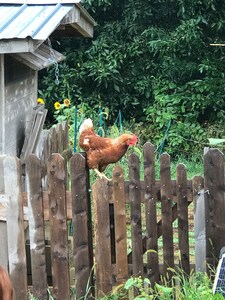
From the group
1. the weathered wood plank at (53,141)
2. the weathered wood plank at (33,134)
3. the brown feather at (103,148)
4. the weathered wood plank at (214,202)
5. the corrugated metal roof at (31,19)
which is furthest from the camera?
the weathered wood plank at (53,141)

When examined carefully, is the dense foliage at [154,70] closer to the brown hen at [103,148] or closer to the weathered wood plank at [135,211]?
the brown hen at [103,148]

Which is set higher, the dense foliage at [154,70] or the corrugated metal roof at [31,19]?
the dense foliage at [154,70]

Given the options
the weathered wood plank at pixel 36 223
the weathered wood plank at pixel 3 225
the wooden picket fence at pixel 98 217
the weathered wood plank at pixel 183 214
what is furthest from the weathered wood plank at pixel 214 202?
the weathered wood plank at pixel 3 225

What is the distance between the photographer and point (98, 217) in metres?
4.90

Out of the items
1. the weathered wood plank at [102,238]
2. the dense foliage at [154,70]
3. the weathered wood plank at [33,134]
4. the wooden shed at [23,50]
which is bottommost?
the weathered wood plank at [102,238]

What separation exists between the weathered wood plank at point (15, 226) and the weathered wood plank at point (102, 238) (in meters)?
0.56

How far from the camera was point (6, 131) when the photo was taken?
19.6ft

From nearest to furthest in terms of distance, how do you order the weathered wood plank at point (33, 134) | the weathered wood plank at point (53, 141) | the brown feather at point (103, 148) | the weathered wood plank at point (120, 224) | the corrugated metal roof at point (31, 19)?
the weathered wood plank at point (120, 224) → the brown feather at point (103, 148) → the corrugated metal roof at point (31, 19) → the weathered wood plank at point (33, 134) → the weathered wood plank at point (53, 141)

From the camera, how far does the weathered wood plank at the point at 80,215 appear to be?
4.86 meters

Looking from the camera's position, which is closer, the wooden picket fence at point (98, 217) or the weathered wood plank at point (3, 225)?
the wooden picket fence at point (98, 217)

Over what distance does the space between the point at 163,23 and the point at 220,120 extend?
8.65 feet

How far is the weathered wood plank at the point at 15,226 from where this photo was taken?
4867 mm

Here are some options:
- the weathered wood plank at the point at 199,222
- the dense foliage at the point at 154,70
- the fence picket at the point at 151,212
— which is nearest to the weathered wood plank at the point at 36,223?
the fence picket at the point at 151,212

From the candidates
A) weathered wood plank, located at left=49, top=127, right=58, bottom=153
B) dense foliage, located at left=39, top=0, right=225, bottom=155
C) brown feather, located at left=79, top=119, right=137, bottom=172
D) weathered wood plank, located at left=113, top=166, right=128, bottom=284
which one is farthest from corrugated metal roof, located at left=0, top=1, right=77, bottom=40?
dense foliage, located at left=39, top=0, right=225, bottom=155
